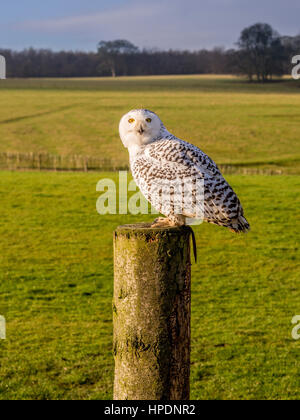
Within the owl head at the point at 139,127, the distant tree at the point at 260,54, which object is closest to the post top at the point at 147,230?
the owl head at the point at 139,127

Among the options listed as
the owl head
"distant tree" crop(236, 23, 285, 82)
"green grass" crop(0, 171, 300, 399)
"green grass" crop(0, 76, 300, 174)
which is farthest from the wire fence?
"distant tree" crop(236, 23, 285, 82)

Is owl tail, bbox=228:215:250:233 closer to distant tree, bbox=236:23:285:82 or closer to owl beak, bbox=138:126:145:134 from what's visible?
owl beak, bbox=138:126:145:134

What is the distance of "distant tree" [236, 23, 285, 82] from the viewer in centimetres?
10550

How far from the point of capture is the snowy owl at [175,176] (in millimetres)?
3852

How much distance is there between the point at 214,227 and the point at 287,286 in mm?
6049

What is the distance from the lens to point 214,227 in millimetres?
19219

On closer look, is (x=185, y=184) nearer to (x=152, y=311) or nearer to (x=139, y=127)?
(x=139, y=127)

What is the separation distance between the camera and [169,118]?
61.6 meters

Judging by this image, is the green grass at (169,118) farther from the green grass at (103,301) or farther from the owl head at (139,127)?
the owl head at (139,127)

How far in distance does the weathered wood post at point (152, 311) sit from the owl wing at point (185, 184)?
2.02ft

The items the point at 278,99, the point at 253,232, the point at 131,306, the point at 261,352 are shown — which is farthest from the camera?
the point at 278,99

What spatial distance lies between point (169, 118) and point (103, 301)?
51.0 metres
